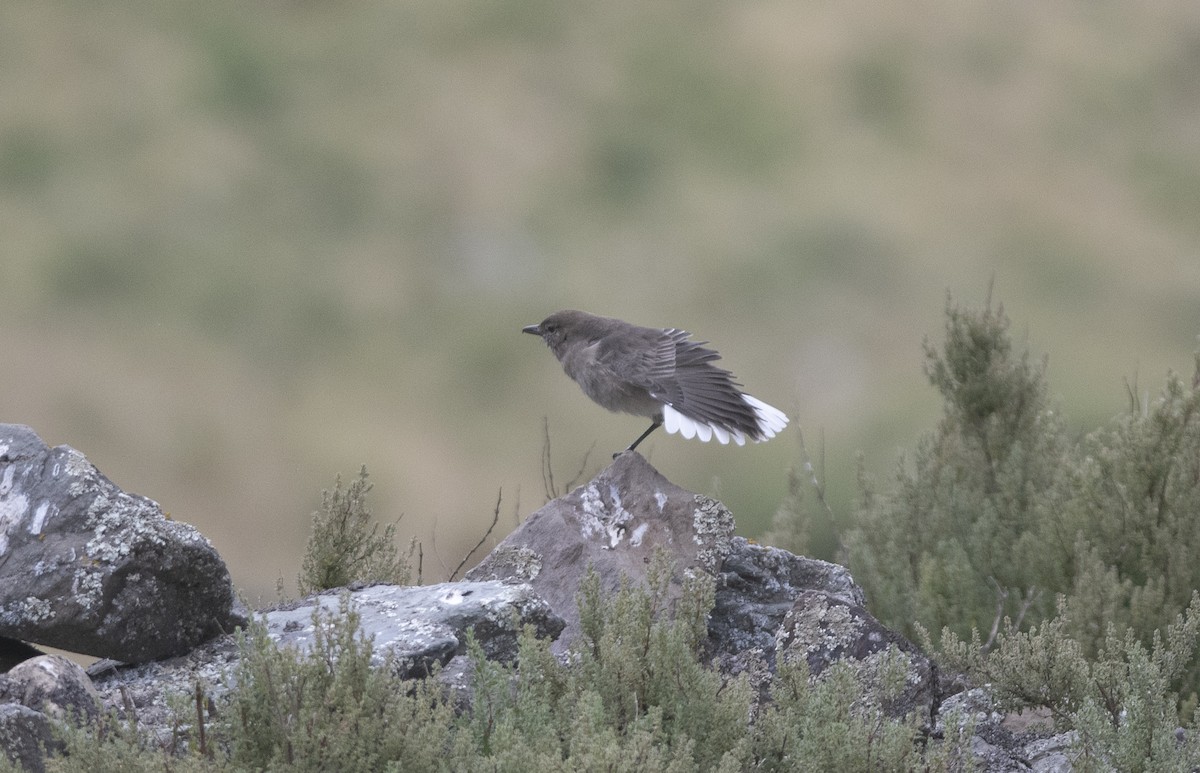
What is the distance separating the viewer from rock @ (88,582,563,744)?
3537mm

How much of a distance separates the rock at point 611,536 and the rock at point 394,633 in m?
0.46

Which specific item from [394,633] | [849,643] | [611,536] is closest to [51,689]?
[394,633]

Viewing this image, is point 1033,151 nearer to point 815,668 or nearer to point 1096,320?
point 1096,320

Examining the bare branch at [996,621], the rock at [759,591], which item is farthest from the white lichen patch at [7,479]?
the bare branch at [996,621]

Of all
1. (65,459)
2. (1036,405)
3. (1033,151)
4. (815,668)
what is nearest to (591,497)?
(815,668)

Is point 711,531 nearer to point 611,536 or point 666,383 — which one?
point 611,536

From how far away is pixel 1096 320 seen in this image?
26.1 metres

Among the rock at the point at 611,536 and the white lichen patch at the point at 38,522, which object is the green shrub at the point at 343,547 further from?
the white lichen patch at the point at 38,522

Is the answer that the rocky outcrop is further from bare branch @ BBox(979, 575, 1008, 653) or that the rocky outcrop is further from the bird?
the bird

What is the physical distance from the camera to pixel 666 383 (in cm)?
570

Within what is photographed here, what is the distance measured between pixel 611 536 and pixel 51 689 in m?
1.92

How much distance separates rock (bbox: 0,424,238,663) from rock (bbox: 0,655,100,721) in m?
0.27

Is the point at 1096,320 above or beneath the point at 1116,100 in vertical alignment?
beneath

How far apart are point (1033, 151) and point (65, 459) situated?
31.1 m
